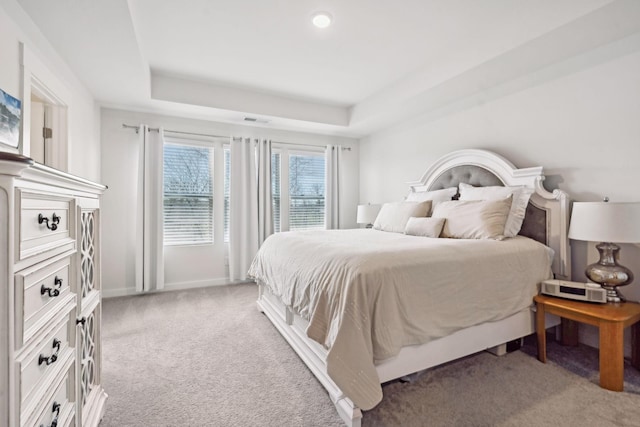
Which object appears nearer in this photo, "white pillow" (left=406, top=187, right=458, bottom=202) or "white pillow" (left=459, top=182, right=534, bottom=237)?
"white pillow" (left=459, top=182, right=534, bottom=237)

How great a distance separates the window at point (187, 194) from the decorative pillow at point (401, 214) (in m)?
2.43

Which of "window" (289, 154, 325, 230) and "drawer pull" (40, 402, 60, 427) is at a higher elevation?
"window" (289, 154, 325, 230)

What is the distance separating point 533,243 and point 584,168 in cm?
76

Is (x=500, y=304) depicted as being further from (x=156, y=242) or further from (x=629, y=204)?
(x=156, y=242)

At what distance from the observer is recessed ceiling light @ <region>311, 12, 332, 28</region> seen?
2290mm

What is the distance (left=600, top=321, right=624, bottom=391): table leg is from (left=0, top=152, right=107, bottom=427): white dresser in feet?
8.76

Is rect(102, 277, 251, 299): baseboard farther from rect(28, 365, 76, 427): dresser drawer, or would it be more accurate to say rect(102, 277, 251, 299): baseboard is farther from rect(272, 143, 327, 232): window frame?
rect(28, 365, 76, 427): dresser drawer

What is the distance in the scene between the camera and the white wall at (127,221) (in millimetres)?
3660

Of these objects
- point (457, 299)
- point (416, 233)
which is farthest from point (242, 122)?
point (457, 299)

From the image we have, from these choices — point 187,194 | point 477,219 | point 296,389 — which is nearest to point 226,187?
point 187,194

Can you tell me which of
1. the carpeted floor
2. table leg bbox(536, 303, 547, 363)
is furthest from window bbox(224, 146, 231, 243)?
table leg bbox(536, 303, 547, 363)

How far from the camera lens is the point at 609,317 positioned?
177 cm

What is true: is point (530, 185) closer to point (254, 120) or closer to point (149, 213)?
point (254, 120)

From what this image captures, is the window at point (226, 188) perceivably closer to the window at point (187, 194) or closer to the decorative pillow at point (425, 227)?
the window at point (187, 194)
